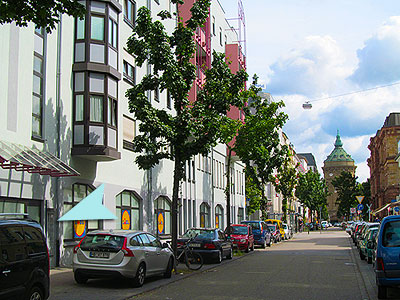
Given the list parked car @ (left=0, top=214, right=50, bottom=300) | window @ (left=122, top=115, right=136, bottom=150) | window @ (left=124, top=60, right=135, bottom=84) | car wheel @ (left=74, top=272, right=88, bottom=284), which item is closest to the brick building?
window @ (left=122, top=115, right=136, bottom=150)

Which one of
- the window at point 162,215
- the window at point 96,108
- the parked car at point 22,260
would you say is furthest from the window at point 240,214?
the parked car at point 22,260

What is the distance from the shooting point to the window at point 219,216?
150 feet

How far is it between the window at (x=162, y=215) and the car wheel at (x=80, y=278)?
15.9 meters

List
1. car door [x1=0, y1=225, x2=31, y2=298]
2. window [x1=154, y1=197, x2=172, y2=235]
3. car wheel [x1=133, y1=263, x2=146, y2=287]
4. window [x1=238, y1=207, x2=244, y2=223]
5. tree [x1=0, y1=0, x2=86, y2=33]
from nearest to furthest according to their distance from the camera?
car door [x1=0, y1=225, x2=31, y2=298], tree [x1=0, y1=0, x2=86, y2=33], car wheel [x1=133, y1=263, x2=146, y2=287], window [x1=154, y1=197, x2=172, y2=235], window [x1=238, y1=207, x2=244, y2=223]

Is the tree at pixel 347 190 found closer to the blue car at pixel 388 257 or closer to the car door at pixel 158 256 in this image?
the car door at pixel 158 256

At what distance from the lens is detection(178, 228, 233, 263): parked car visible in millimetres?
22833

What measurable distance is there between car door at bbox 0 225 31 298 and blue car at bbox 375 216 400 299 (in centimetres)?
698

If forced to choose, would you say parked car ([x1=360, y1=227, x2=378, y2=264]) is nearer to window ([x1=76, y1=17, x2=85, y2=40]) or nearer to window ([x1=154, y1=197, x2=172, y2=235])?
window ([x1=154, y1=197, x2=172, y2=235])

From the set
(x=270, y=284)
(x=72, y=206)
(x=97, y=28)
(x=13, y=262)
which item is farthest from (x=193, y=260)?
(x=13, y=262)

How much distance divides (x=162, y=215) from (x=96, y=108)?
Result: 11.5 m

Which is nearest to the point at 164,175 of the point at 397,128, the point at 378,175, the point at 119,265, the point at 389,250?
the point at 119,265

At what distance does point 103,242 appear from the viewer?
14109 millimetres

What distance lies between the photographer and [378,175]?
102562 mm

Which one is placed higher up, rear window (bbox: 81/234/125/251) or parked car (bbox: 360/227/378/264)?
rear window (bbox: 81/234/125/251)
